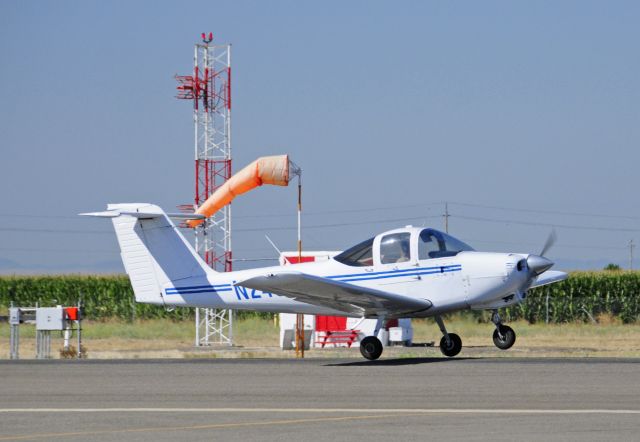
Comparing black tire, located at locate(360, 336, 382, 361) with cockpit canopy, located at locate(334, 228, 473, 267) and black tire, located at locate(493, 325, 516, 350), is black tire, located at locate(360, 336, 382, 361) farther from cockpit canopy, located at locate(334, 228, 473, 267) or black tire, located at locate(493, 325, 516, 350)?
black tire, located at locate(493, 325, 516, 350)

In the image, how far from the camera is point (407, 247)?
20062 mm

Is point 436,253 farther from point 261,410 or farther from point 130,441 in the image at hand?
point 130,441

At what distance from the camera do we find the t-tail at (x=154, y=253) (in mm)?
21922

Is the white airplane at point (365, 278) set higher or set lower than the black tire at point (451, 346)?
higher

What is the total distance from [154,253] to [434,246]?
17.8 feet

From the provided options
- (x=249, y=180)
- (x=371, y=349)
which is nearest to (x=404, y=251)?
(x=371, y=349)

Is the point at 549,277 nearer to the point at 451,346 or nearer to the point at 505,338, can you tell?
the point at 505,338

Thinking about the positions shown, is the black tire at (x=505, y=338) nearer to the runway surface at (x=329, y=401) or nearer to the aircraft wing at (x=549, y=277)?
the aircraft wing at (x=549, y=277)

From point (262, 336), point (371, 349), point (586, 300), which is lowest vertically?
point (371, 349)

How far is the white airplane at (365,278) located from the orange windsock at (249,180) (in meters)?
4.62

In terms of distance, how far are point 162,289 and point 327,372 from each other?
19.9 ft

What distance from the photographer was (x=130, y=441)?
994 cm

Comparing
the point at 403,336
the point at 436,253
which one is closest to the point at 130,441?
the point at 436,253

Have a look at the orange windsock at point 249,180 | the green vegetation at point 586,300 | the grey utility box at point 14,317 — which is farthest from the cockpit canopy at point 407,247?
the green vegetation at point 586,300
